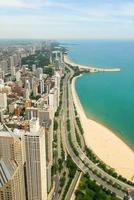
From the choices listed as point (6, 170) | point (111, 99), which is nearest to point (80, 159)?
point (6, 170)

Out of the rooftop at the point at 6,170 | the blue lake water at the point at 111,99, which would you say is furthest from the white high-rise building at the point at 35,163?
the blue lake water at the point at 111,99

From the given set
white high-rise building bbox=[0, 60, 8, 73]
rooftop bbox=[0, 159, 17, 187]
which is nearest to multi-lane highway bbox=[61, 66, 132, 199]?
rooftop bbox=[0, 159, 17, 187]

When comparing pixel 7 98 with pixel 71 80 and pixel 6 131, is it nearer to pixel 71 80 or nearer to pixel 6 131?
pixel 71 80

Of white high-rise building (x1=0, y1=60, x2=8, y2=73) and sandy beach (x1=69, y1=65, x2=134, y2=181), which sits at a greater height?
white high-rise building (x1=0, y1=60, x2=8, y2=73)

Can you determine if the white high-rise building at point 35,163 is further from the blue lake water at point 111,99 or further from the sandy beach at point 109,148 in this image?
the blue lake water at point 111,99

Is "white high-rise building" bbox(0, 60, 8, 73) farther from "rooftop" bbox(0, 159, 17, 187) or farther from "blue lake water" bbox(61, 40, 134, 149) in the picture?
"rooftop" bbox(0, 159, 17, 187)

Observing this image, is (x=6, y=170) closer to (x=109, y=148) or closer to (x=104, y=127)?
(x=109, y=148)
